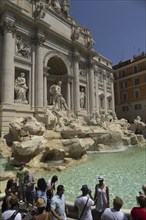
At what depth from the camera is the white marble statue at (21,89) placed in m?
17.1

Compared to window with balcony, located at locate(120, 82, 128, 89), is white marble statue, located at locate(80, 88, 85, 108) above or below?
below

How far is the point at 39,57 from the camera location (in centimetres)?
1903

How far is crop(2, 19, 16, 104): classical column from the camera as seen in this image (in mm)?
15764

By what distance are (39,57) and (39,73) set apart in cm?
172


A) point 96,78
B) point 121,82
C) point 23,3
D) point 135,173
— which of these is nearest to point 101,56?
point 96,78

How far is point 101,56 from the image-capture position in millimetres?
32719

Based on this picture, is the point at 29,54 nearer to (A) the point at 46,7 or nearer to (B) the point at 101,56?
(A) the point at 46,7

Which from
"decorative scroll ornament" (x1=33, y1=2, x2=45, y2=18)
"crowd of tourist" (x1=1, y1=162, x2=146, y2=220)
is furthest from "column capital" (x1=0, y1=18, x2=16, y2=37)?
"crowd of tourist" (x1=1, y1=162, x2=146, y2=220)

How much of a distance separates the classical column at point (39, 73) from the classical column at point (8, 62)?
2.62 m

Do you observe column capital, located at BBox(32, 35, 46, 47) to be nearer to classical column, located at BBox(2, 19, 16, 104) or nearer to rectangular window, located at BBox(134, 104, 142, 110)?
classical column, located at BBox(2, 19, 16, 104)

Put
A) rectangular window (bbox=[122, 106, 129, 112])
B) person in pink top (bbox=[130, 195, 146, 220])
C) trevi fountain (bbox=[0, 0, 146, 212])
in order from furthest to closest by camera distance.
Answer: rectangular window (bbox=[122, 106, 129, 112]) < trevi fountain (bbox=[0, 0, 146, 212]) < person in pink top (bbox=[130, 195, 146, 220])

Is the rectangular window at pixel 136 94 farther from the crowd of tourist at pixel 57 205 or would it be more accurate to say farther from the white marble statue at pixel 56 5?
the crowd of tourist at pixel 57 205

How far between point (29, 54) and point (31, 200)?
1652cm

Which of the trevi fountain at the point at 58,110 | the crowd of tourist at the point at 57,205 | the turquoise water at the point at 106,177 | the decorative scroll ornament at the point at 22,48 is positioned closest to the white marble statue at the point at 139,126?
the trevi fountain at the point at 58,110
